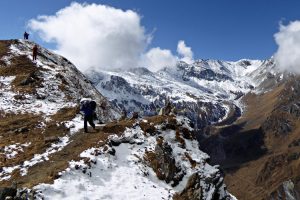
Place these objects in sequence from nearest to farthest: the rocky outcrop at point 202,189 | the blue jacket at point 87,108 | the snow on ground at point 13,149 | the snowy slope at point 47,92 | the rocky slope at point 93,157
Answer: the rocky slope at point 93,157 → the rocky outcrop at point 202,189 → the snow on ground at point 13,149 → the blue jacket at point 87,108 → the snowy slope at point 47,92

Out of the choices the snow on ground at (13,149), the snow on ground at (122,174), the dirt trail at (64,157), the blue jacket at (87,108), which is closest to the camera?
the snow on ground at (122,174)

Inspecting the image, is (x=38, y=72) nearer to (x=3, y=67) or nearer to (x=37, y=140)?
(x=3, y=67)

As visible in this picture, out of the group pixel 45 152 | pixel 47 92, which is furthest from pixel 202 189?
pixel 47 92

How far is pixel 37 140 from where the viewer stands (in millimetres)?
43438

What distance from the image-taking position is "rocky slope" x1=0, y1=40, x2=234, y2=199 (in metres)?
33.4

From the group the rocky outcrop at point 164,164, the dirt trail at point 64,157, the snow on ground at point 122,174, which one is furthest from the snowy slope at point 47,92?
the rocky outcrop at point 164,164

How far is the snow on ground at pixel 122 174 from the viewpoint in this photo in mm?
32250

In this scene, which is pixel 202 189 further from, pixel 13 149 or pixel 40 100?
pixel 40 100

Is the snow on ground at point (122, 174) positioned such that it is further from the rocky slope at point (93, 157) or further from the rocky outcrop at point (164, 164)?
the rocky outcrop at point (164, 164)

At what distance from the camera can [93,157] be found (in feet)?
123

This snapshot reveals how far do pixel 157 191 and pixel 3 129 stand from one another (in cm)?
1993

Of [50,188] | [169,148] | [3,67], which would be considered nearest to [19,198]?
[50,188]

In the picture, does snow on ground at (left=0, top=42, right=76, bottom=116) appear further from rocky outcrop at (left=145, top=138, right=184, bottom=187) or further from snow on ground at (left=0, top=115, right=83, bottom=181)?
rocky outcrop at (left=145, top=138, right=184, bottom=187)

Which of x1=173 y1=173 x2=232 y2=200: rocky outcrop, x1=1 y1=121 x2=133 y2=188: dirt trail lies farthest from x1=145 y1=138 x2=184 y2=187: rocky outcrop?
x1=1 y1=121 x2=133 y2=188: dirt trail
